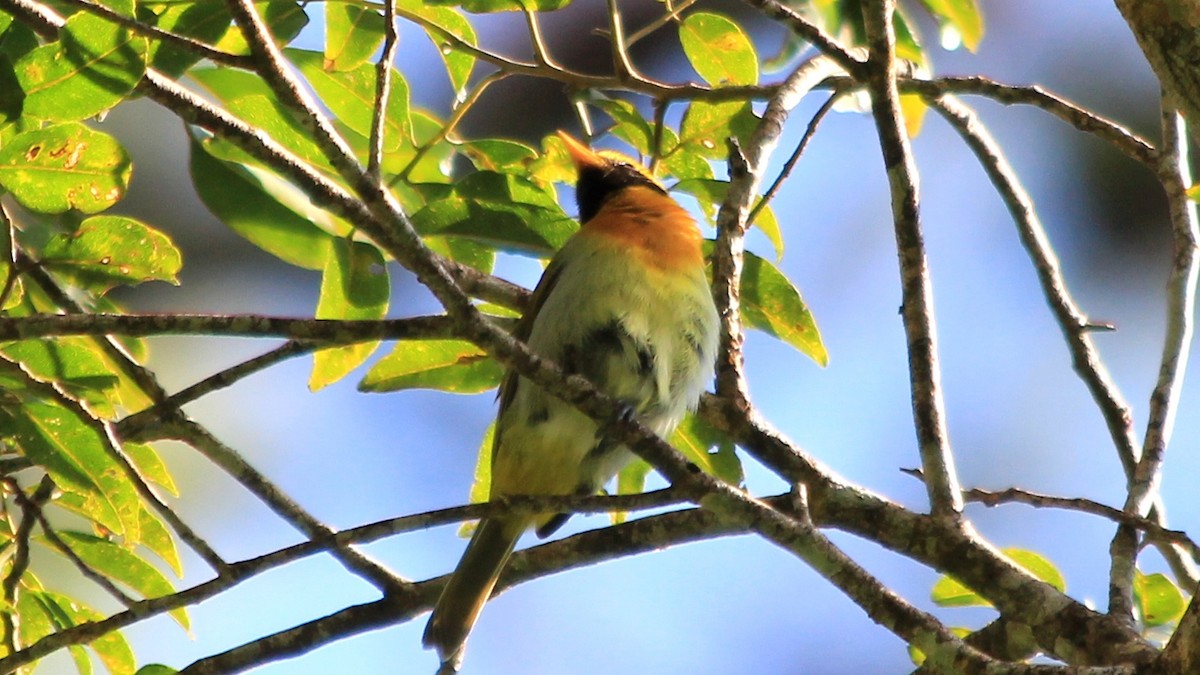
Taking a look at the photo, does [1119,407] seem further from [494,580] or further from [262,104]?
[262,104]

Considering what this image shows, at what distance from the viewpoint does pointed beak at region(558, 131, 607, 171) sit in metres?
3.55

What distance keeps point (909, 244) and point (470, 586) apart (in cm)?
133

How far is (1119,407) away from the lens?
10.8 feet

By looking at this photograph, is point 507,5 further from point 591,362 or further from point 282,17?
point 591,362

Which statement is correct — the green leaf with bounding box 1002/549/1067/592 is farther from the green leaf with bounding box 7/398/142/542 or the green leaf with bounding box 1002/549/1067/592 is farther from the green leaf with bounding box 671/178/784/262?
the green leaf with bounding box 7/398/142/542

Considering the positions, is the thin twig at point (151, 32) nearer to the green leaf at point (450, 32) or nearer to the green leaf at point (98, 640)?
the green leaf at point (450, 32)

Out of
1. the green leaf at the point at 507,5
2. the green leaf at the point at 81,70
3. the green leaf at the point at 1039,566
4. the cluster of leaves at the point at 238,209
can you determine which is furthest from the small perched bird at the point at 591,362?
the green leaf at the point at 81,70

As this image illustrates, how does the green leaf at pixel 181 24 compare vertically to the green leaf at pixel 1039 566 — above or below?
above

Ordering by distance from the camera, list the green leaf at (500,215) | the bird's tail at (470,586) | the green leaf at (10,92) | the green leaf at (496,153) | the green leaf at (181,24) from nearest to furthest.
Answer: the green leaf at (10,92), the green leaf at (181,24), the green leaf at (500,215), the bird's tail at (470,586), the green leaf at (496,153)

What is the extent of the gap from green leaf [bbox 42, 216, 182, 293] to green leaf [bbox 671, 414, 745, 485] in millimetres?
1314

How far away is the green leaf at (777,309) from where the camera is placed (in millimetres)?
3160

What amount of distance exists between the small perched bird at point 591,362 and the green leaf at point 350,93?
0.51 m

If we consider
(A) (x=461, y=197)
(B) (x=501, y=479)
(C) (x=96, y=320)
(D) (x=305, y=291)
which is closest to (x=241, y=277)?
(D) (x=305, y=291)

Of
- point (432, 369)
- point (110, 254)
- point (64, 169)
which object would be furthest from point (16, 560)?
point (432, 369)
